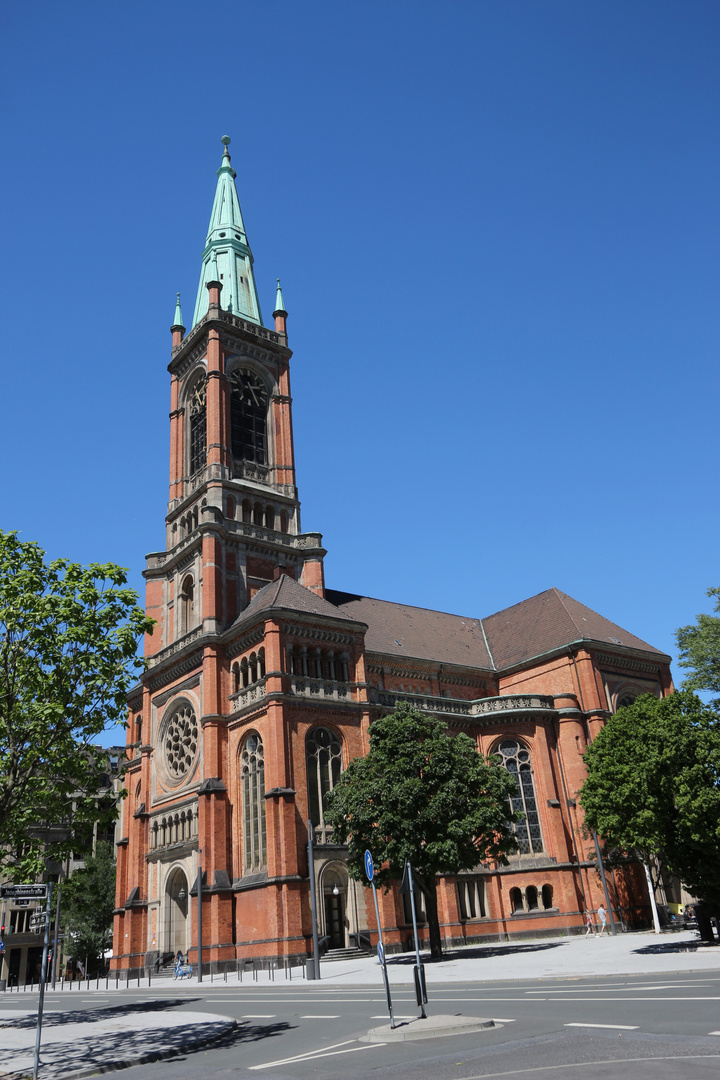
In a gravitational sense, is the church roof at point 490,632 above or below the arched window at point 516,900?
above

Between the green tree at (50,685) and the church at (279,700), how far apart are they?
1681 cm

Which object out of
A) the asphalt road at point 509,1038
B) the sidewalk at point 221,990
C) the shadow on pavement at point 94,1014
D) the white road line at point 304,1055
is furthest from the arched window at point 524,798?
the white road line at point 304,1055

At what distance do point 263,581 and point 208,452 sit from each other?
938 cm

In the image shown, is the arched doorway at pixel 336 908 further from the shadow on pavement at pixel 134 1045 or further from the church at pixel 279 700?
the shadow on pavement at pixel 134 1045

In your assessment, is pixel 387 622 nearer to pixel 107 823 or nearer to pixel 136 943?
pixel 136 943

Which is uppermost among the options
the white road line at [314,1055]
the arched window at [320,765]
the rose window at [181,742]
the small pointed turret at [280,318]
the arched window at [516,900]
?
the small pointed turret at [280,318]

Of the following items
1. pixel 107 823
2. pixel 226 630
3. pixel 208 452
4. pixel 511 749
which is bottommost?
pixel 107 823

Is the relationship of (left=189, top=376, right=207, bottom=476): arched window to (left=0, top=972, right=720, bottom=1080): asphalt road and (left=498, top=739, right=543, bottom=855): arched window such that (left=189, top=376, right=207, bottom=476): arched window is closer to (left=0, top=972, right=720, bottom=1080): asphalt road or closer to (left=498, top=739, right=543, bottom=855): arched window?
(left=498, top=739, right=543, bottom=855): arched window

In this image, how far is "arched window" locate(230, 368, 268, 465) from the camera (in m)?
55.8

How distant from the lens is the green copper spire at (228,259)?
6222 centimetres

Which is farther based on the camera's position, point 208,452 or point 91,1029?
point 208,452

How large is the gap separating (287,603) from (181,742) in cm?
1086

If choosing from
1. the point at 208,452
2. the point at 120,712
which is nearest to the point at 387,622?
the point at 208,452

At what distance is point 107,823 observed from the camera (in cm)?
1809
